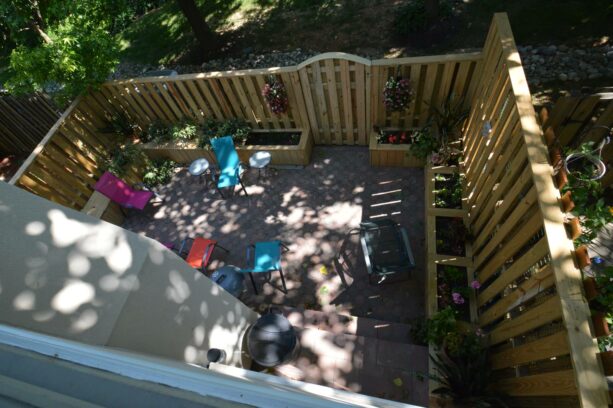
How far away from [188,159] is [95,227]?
16.8ft

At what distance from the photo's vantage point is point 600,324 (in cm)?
189

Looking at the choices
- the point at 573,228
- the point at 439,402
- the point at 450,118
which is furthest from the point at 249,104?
A: the point at 439,402

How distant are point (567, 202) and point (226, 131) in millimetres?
5498

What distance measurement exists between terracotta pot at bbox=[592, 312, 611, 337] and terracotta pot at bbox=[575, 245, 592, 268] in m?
0.30

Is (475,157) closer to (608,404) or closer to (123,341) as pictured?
(608,404)

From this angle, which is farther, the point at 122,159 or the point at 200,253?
the point at 122,159

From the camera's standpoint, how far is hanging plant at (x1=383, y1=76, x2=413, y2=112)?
5008 millimetres

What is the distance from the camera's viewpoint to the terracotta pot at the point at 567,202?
2.26 m

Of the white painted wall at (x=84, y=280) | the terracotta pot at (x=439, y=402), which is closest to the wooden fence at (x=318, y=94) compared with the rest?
the white painted wall at (x=84, y=280)

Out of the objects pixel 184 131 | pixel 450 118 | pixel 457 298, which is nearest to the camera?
pixel 457 298

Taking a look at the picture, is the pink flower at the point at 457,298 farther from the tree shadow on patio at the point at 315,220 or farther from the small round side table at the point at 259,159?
the small round side table at the point at 259,159

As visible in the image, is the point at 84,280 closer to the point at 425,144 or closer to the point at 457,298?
the point at 457,298

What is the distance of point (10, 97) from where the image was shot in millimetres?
7492

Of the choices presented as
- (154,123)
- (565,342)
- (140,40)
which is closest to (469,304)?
(565,342)
